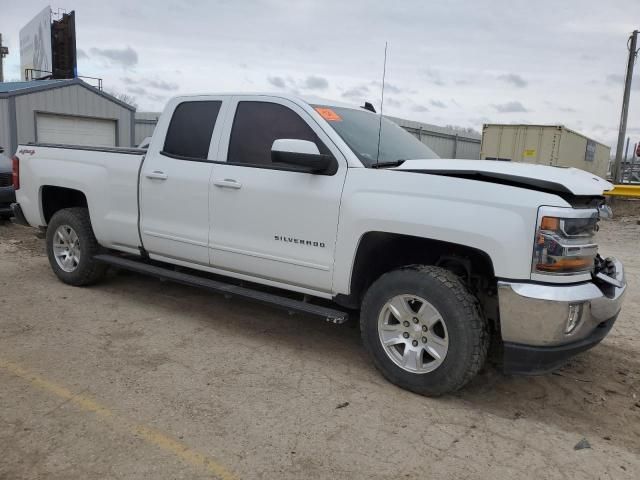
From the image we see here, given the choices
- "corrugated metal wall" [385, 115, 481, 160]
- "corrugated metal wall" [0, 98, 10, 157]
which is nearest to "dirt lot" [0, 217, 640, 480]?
"corrugated metal wall" [0, 98, 10, 157]

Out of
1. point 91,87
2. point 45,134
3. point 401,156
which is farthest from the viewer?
point 91,87

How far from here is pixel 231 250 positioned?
441 cm

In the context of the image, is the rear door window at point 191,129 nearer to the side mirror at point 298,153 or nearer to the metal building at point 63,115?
the side mirror at point 298,153

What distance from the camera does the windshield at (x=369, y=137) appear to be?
4047mm

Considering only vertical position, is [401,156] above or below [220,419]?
above

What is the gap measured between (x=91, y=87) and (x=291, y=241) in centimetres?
1726

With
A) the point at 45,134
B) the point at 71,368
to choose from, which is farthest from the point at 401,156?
the point at 45,134

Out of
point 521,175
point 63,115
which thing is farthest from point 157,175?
point 63,115

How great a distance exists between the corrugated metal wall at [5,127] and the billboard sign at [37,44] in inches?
466

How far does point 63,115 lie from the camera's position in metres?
18.0

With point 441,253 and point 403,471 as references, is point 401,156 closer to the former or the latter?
point 441,253

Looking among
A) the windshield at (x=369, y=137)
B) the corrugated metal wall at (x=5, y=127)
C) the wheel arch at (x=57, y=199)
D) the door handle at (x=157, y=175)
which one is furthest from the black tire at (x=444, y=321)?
the corrugated metal wall at (x=5, y=127)

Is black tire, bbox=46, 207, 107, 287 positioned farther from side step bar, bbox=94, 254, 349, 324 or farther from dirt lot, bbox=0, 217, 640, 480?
dirt lot, bbox=0, 217, 640, 480

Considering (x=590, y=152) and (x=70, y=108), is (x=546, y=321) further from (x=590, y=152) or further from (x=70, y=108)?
(x=590, y=152)
